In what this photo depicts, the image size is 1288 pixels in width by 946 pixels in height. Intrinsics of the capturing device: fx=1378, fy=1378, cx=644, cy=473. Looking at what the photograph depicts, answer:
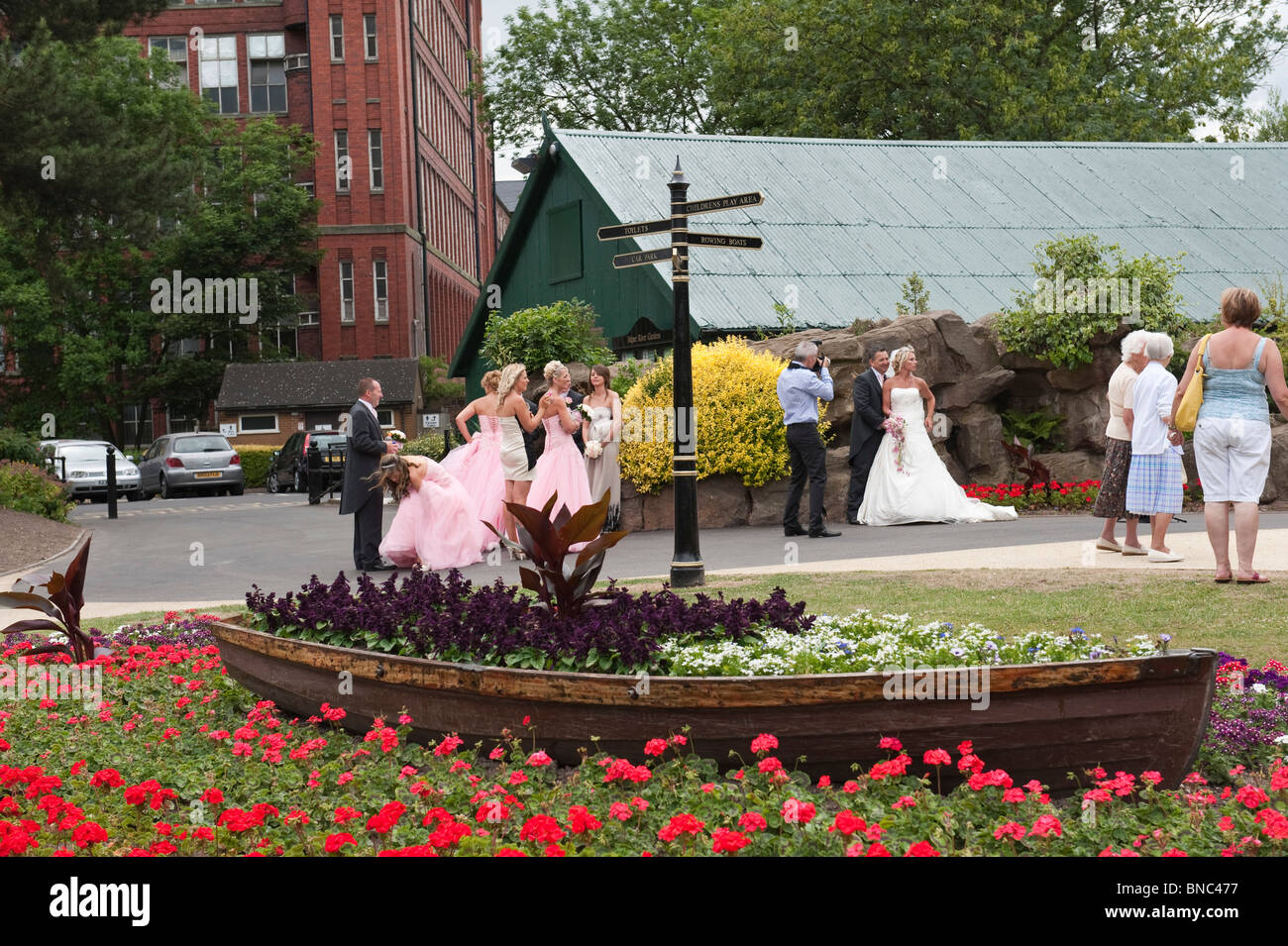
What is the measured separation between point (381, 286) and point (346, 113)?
6951 millimetres

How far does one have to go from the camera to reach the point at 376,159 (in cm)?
5516

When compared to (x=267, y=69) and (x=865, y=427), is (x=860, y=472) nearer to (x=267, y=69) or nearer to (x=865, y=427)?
(x=865, y=427)

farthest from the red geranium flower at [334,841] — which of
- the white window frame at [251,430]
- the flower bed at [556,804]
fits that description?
the white window frame at [251,430]

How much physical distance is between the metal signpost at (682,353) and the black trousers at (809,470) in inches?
172

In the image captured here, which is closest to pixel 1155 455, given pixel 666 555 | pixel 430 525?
pixel 666 555

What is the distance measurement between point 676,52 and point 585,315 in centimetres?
2367

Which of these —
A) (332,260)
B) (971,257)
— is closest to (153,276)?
(332,260)

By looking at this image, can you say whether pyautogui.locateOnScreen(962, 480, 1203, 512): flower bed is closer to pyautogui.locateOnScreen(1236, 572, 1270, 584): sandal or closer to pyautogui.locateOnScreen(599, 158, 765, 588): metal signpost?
pyautogui.locateOnScreen(599, 158, 765, 588): metal signpost

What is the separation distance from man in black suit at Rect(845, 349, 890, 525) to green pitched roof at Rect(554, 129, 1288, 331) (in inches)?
224

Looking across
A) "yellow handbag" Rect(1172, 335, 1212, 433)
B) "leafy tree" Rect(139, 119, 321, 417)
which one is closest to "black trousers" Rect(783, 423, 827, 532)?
"yellow handbag" Rect(1172, 335, 1212, 433)

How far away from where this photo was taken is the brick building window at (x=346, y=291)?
55.1 m

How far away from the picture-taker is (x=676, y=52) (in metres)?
44.8

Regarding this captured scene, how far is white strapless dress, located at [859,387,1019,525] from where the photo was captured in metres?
16.6

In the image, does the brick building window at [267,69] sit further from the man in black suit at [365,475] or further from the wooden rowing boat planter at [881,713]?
the wooden rowing boat planter at [881,713]
